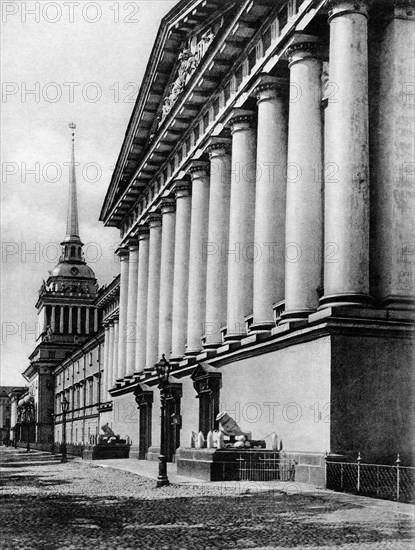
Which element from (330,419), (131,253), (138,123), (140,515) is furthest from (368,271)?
(131,253)

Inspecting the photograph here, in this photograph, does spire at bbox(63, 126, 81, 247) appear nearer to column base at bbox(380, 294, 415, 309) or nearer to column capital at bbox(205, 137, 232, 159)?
column capital at bbox(205, 137, 232, 159)

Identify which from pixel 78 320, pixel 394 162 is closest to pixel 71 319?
pixel 78 320

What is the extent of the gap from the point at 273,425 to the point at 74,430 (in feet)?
326

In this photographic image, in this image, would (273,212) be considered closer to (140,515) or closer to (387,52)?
(387,52)

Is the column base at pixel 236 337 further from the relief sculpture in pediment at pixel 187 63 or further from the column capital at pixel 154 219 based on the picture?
the column capital at pixel 154 219

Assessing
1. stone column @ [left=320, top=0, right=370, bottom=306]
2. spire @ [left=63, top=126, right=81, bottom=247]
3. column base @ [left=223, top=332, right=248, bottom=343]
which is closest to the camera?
stone column @ [left=320, top=0, right=370, bottom=306]

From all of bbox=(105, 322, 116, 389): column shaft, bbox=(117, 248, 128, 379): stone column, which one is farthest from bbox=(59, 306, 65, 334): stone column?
bbox=(117, 248, 128, 379): stone column

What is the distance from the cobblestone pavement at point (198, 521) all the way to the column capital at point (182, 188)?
23.3 m

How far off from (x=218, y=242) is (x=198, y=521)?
22.3 metres

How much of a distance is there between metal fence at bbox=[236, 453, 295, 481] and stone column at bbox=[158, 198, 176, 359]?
21.8 metres

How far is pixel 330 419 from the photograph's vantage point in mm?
23188

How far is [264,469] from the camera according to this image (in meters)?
25.8

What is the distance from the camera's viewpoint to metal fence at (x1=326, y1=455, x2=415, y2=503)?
19.8m

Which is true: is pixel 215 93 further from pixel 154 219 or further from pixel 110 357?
pixel 110 357
